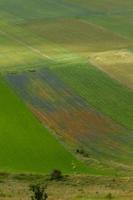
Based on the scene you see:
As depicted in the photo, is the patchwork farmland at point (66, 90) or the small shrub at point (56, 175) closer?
the small shrub at point (56, 175)

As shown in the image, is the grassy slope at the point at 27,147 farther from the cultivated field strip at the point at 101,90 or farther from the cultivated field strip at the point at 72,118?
the cultivated field strip at the point at 101,90

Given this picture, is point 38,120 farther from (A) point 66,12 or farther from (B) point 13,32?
(A) point 66,12

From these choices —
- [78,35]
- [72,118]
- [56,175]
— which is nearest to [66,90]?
[72,118]

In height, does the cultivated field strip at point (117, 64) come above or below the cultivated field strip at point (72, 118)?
above

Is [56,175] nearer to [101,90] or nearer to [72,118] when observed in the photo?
[72,118]

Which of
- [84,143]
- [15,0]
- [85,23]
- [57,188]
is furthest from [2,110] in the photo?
[15,0]

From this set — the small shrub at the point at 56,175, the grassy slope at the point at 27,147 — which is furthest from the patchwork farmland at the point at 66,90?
the small shrub at the point at 56,175

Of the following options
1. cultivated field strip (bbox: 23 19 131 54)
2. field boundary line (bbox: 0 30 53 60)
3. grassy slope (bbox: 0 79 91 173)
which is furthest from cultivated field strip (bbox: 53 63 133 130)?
cultivated field strip (bbox: 23 19 131 54)
